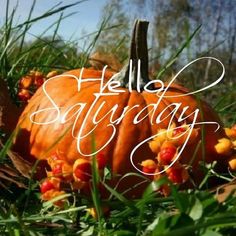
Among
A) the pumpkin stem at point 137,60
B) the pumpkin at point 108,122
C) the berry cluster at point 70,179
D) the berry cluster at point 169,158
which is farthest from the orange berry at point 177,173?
the pumpkin stem at point 137,60

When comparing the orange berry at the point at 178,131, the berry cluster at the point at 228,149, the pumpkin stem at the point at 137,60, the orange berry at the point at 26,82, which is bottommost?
the berry cluster at the point at 228,149

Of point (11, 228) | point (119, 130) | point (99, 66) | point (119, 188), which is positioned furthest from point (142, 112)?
point (99, 66)

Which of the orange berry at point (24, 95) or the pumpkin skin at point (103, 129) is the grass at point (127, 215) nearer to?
the pumpkin skin at point (103, 129)

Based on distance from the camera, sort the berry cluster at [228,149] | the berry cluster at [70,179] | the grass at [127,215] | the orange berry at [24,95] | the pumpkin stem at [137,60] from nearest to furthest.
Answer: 1. the grass at [127,215]
2. the berry cluster at [70,179]
3. the berry cluster at [228,149]
4. the pumpkin stem at [137,60]
5. the orange berry at [24,95]

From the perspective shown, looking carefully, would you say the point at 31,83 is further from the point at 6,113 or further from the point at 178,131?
the point at 178,131

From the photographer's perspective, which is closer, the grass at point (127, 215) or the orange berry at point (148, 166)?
the grass at point (127, 215)

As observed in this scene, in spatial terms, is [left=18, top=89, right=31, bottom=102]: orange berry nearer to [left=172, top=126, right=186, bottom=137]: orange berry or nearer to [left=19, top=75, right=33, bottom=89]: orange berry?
[left=19, top=75, right=33, bottom=89]: orange berry

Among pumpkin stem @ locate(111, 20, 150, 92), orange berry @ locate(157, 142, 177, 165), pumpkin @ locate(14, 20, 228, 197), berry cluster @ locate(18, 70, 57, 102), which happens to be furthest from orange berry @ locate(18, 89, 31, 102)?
orange berry @ locate(157, 142, 177, 165)
